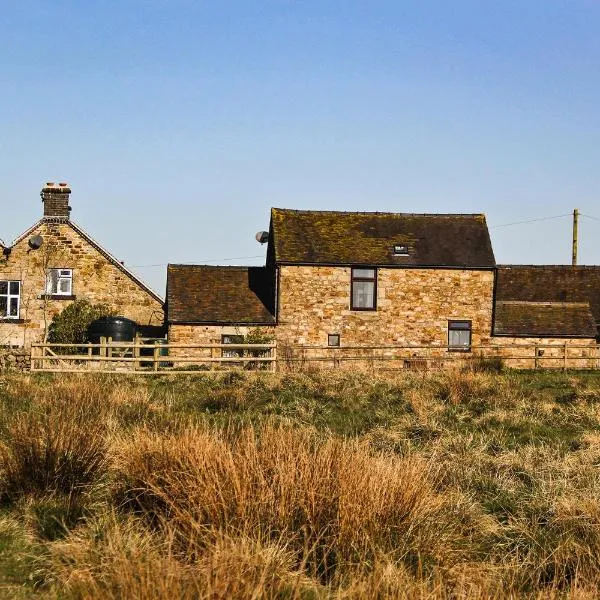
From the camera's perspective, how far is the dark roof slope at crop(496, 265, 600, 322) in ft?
116

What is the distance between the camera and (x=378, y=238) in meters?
32.7

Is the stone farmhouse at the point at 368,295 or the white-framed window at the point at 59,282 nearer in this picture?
the stone farmhouse at the point at 368,295

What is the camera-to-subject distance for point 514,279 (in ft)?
118

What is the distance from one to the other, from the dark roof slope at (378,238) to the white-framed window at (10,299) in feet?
33.3

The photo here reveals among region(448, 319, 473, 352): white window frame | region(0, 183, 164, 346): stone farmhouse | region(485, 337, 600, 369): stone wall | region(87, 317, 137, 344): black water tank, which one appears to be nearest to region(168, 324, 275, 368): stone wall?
region(87, 317, 137, 344): black water tank

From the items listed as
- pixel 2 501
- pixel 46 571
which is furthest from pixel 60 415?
pixel 46 571

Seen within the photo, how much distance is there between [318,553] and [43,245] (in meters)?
29.2

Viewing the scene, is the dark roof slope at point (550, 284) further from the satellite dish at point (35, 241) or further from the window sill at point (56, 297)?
the satellite dish at point (35, 241)

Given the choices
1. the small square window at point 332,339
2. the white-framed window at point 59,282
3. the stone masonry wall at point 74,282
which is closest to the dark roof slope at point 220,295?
the small square window at point 332,339

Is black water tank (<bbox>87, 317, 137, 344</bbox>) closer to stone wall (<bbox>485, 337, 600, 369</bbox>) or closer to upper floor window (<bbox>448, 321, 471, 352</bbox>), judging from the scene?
upper floor window (<bbox>448, 321, 471, 352</bbox>)

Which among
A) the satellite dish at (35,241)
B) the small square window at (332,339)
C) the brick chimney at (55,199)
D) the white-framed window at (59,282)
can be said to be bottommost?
the small square window at (332,339)

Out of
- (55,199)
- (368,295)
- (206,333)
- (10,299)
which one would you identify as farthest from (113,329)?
(368,295)

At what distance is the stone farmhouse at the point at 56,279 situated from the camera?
32.8 metres

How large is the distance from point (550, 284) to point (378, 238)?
331 inches
